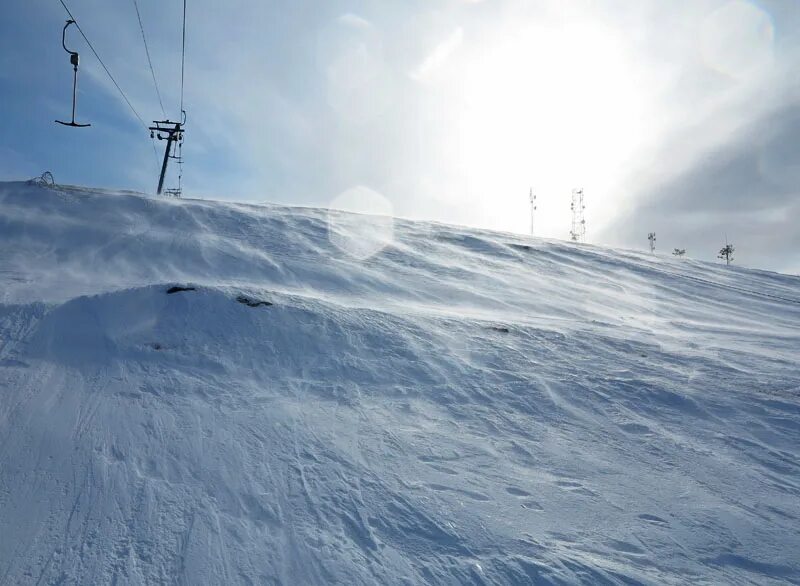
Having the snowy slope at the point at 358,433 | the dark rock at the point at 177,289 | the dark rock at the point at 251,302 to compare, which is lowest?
the snowy slope at the point at 358,433

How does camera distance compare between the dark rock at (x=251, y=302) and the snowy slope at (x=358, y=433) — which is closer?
the snowy slope at (x=358, y=433)

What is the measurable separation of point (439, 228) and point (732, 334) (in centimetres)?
846

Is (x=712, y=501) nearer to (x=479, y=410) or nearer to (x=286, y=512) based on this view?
(x=479, y=410)

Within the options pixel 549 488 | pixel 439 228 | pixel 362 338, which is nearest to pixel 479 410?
pixel 549 488

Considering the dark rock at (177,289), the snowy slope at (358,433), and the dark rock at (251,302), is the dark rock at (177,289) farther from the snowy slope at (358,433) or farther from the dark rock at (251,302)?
the dark rock at (251,302)

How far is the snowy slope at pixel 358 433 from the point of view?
2.46m

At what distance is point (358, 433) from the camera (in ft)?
11.8

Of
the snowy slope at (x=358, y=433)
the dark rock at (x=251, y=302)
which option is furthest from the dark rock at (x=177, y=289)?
the dark rock at (x=251, y=302)

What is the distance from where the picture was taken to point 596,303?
29.7 ft

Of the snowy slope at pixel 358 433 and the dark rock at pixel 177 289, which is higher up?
the dark rock at pixel 177 289

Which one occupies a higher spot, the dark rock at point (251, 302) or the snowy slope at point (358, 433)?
the dark rock at point (251, 302)

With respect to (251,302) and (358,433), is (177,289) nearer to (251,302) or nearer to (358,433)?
(251,302)

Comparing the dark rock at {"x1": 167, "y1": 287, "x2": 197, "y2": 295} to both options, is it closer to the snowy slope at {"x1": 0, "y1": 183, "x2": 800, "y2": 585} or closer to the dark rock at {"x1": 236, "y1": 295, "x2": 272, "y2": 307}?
the snowy slope at {"x1": 0, "y1": 183, "x2": 800, "y2": 585}

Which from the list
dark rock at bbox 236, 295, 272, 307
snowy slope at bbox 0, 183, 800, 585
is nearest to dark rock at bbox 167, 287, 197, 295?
snowy slope at bbox 0, 183, 800, 585
